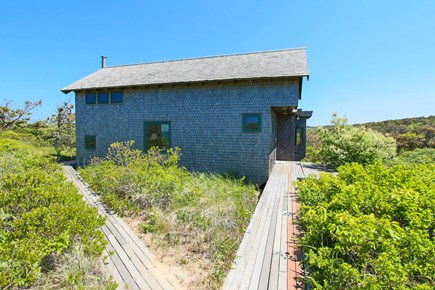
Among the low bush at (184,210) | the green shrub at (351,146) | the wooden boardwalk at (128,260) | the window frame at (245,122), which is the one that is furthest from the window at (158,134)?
the green shrub at (351,146)

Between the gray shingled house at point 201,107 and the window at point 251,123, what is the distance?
0.05 m

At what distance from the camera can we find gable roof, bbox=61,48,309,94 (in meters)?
8.77

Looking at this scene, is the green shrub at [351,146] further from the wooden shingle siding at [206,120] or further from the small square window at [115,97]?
the small square window at [115,97]

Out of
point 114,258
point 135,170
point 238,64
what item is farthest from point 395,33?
point 114,258

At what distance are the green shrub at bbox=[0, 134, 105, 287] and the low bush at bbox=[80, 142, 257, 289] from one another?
4.94 ft

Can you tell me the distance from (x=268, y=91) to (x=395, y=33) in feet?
18.7

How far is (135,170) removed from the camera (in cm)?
695

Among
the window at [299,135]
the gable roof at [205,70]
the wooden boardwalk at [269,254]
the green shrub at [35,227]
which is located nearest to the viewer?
the green shrub at [35,227]

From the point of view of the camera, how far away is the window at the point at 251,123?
355 inches

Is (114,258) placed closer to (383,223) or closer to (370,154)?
(383,223)

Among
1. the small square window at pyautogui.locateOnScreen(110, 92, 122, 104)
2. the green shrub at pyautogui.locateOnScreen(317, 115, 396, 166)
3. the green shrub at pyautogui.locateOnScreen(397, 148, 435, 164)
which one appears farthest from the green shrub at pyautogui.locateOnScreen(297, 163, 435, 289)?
the small square window at pyautogui.locateOnScreen(110, 92, 122, 104)

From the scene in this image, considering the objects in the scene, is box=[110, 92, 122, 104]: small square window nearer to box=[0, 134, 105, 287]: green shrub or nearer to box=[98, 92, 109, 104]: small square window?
box=[98, 92, 109, 104]: small square window

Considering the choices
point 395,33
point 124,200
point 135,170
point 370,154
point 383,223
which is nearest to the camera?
point 383,223

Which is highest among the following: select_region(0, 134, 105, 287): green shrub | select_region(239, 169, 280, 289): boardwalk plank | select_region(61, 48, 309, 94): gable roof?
select_region(61, 48, 309, 94): gable roof
